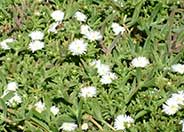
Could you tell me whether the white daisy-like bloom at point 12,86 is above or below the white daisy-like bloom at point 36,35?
below

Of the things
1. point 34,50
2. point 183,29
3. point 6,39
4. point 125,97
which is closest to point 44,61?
point 34,50

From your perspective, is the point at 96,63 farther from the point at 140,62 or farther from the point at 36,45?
the point at 36,45

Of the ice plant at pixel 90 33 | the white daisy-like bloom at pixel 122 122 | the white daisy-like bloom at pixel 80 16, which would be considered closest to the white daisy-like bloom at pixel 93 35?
the ice plant at pixel 90 33

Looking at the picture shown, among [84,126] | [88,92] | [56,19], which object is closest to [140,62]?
[88,92]

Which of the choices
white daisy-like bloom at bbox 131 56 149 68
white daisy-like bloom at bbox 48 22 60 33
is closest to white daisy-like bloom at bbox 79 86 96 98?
white daisy-like bloom at bbox 131 56 149 68

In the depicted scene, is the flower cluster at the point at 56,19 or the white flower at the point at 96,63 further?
the flower cluster at the point at 56,19

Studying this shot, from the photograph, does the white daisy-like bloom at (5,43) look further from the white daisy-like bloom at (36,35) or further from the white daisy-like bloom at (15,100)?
the white daisy-like bloom at (15,100)

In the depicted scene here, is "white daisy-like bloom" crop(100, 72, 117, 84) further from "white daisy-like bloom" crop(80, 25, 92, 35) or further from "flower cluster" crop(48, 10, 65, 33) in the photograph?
"flower cluster" crop(48, 10, 65, 33)

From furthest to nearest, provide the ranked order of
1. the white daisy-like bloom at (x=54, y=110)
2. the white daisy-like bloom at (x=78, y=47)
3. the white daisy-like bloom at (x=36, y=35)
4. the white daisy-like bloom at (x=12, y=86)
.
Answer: the white daisy-like bloom at (x=36, y=35)
the white daisy-like bloom at (x=78, y=47)
the white daisy-like bloom at (x=12, y=86)
the white daisy-like bloom at (x=54, y=110)

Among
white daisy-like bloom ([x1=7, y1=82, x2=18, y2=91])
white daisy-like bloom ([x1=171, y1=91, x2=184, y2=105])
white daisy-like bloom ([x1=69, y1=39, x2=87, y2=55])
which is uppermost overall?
white daisy-like bloom ([x1=69, y1=39, x2=87, y2=55])
